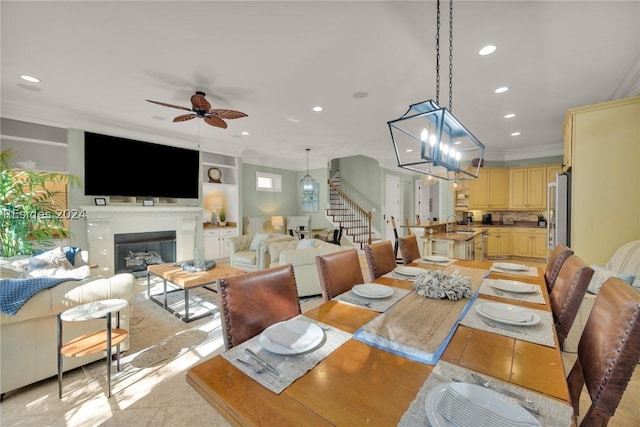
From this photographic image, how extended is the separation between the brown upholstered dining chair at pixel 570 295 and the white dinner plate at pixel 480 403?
94cm

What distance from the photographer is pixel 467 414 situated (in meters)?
0.69

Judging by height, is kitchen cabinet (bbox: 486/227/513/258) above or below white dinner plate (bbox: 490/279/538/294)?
below

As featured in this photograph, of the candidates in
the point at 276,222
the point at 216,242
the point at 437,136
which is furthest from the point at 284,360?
Result: the point at 276,222

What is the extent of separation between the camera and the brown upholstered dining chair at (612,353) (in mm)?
828

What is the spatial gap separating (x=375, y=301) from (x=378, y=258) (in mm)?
823

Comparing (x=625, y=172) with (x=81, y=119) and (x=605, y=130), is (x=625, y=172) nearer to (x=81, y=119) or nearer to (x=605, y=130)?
(x=605, y=130)

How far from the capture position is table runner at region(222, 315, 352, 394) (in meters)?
0.86

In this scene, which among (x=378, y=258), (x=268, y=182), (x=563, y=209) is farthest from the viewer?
(x=268, y=182)

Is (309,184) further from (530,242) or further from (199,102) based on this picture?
(530,242)

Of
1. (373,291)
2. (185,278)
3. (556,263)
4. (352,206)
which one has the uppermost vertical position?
(352,206)

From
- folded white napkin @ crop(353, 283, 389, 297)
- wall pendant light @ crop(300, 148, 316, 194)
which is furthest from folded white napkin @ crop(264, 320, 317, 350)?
wall pendant light @ crop(300, 148, 316, 194)

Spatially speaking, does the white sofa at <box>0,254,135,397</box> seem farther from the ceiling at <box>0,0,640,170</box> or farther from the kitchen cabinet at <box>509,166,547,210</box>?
the kitchen cabinet at <box>509,166,547,210</box>

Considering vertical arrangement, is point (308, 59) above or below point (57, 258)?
above

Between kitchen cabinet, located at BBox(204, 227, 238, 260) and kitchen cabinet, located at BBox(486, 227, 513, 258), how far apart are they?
20.4 ft
